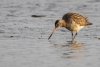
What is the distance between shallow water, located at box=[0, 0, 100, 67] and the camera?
38.4 feet

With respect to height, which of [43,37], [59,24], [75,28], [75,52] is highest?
[59,24]

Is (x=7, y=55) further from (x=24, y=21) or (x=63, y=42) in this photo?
(x=24, y=21)

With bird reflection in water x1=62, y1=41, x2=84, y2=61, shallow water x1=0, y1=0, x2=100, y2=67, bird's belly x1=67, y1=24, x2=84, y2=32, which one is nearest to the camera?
shallow water x1=0, y1=0, x2=100, y2=67

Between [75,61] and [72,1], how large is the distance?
403 inches

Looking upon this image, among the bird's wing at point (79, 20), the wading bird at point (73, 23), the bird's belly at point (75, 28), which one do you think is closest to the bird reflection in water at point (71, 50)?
the bird's belly at point (75, 28)

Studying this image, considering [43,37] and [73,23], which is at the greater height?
[73,23]

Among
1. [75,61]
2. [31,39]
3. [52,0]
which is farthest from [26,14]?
[75,61]

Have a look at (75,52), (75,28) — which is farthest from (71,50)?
(75,28)

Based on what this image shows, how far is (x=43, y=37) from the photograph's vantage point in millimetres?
15016

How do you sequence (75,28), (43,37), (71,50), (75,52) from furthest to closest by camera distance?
(75,28) < (43,37) < (71,50) < (75,52)

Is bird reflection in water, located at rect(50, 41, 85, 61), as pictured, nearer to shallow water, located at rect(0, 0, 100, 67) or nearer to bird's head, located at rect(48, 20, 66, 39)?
shallow water, located at rect(0, 0, 100, 67)

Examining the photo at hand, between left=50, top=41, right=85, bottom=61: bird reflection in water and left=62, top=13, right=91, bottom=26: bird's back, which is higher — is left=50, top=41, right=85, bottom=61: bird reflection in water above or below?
below

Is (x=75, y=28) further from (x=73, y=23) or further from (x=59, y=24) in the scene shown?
(x=59, y=24)

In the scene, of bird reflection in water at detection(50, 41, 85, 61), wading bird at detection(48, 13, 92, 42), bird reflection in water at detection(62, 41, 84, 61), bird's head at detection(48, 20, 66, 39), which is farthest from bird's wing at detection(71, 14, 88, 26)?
bird reflection in water at detection(62, 41, 84, 61)
